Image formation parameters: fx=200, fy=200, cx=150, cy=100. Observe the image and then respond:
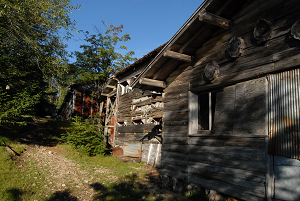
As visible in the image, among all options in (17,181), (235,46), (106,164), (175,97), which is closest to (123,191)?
(17,181)

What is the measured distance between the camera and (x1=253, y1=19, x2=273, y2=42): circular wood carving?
4199 millimetres

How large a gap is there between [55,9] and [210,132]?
→ 35.6 ft

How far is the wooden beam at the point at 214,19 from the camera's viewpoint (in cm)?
486

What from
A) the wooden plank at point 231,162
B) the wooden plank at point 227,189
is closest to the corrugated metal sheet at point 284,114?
the wooden plank at point 231,162

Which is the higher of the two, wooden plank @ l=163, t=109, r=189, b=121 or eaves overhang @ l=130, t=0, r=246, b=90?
eaves overhang @ l=130, t=0, r=246, b=90

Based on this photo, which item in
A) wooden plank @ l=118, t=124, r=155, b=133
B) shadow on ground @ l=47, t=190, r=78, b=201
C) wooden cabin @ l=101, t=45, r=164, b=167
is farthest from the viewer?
wooden plank @ l=118, t=124, r=155, b=133

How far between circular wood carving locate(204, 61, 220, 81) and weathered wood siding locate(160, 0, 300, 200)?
0.11m

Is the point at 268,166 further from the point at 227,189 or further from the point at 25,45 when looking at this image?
the point at 25,45

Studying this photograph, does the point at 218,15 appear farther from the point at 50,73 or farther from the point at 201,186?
the point at 50,73

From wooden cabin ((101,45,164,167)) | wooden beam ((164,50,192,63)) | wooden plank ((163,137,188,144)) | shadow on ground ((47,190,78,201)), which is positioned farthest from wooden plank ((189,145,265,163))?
shadow on ground ((47,190,78,201))

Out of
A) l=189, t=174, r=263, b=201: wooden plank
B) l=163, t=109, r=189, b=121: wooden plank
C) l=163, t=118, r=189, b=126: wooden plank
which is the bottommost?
l=189, t=174, r=263, b=201: wooden plank

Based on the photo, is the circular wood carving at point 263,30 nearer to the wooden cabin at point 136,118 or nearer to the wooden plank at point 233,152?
the wooden plank at point 233,152

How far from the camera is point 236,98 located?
4699 millimetres

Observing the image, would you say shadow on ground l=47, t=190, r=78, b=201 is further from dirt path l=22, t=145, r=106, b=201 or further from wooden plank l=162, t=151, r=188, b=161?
wooden plank l=162, t=151, r=188, b=161
